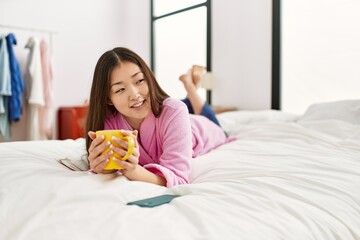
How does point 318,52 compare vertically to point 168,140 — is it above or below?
above

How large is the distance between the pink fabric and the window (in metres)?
2.39

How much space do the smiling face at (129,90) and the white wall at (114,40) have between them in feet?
7.32

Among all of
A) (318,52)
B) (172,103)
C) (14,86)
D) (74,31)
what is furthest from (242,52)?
(172,103)

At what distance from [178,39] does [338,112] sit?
2.50 meters

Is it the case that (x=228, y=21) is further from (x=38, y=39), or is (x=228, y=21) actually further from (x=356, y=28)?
(x=38, y=39)

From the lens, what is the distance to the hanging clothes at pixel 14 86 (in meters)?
2.84

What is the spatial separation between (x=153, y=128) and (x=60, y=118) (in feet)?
8.90

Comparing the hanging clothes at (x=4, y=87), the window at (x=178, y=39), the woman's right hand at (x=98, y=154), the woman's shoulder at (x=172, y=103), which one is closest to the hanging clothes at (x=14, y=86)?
the hanging clothes at (x=4, y=87)

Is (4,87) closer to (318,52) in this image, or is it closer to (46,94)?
(46,94)

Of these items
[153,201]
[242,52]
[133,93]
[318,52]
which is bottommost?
[153,201]

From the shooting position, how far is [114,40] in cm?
394

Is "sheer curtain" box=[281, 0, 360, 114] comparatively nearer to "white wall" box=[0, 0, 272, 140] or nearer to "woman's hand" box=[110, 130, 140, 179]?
"white wall" box=[0, 0, 272, 140]

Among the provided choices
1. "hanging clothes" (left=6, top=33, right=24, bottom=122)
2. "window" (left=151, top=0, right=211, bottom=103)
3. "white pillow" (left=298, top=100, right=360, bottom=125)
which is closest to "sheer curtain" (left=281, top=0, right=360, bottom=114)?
"white pillow" (left=298, top=100, right=360, bottom=125)

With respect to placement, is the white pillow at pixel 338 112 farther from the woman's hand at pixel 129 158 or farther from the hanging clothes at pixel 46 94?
the hanging clothes at pixel 46 94
